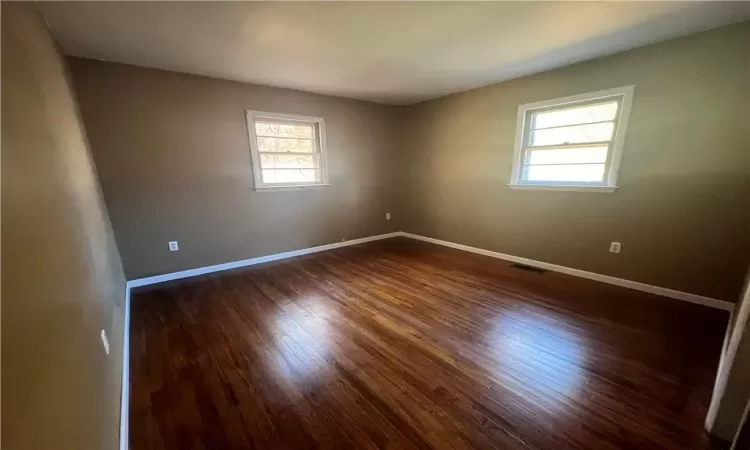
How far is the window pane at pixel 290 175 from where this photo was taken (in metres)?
4.02

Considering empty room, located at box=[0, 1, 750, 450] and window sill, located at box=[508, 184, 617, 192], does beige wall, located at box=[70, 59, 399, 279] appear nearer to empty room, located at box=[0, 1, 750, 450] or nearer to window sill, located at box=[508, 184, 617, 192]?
empty room, located at box=[0, 1, 750, 450]

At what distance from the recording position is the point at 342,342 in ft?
7.17

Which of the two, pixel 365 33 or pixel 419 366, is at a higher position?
pixel 365 33

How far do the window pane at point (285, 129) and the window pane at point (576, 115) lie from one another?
9.96ft

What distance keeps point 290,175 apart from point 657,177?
13.8 ft

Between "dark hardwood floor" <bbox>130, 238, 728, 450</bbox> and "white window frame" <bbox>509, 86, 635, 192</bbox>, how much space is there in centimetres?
112

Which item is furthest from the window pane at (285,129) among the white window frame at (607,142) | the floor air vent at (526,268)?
the floor air vent at (526,268)

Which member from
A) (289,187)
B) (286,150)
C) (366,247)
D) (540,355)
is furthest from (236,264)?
(540,355)

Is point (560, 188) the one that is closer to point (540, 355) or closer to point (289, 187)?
point (540, 355)

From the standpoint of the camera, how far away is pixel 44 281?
2.93 feet

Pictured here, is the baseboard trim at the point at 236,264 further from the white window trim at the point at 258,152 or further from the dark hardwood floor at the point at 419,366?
the white window trim at the point at 258,152

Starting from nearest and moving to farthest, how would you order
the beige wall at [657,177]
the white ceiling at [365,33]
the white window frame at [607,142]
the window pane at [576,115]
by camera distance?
the white ceiling at [365,33] → the beige wall at [657,177] → the white window frame at [607,142] → the window pane at [576,115]

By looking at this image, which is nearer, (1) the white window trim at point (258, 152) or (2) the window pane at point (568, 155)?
(2) the window pane at point (568, 155)

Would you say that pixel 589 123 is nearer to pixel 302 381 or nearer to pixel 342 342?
pixel 342 342
